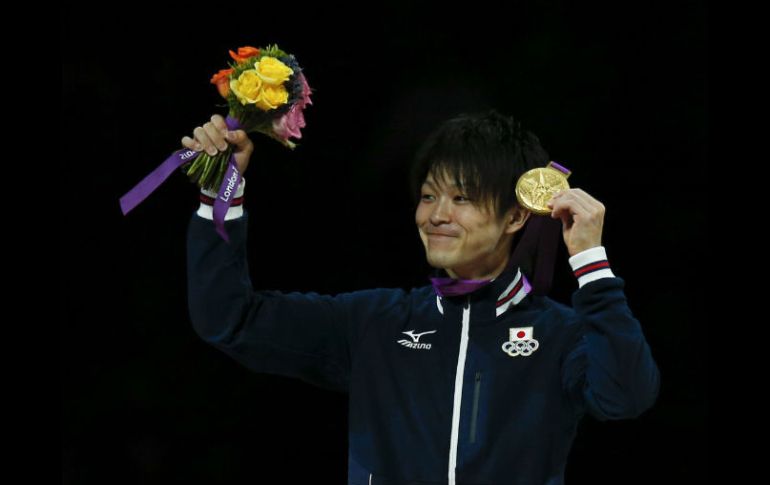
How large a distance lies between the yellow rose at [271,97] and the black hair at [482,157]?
0.41 m

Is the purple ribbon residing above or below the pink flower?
below

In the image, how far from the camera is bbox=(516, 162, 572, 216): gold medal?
2.88 m

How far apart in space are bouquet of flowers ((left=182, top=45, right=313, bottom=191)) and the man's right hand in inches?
0.8

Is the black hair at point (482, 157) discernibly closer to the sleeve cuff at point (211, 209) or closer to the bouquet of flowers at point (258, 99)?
the bouquet of flowers at point (258, 99)

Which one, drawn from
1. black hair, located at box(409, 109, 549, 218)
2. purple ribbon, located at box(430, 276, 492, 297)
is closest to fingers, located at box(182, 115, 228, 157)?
black hair, located at box(409, 109, 549, 218)

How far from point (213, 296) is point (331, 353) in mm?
360

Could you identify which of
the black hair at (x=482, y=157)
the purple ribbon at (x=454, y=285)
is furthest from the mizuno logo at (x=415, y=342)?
the black hair at (x=482, y=157)

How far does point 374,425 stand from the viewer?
2988 mm

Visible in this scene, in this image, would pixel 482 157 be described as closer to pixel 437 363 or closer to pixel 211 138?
pixel 437 363

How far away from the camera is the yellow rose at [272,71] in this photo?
2.88 meters

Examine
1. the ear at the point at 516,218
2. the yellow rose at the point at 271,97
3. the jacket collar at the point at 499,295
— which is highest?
the yellow rose at the point at 271,97

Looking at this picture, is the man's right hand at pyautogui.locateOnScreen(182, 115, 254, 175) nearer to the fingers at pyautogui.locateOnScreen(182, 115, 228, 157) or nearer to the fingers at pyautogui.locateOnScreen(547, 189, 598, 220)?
the fingers at pyautogui.locateOnScreen(182, 115, 228, 157)

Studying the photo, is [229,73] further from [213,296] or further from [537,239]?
[537,239]

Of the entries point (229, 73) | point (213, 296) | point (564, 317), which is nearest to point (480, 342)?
point (564, 317)
